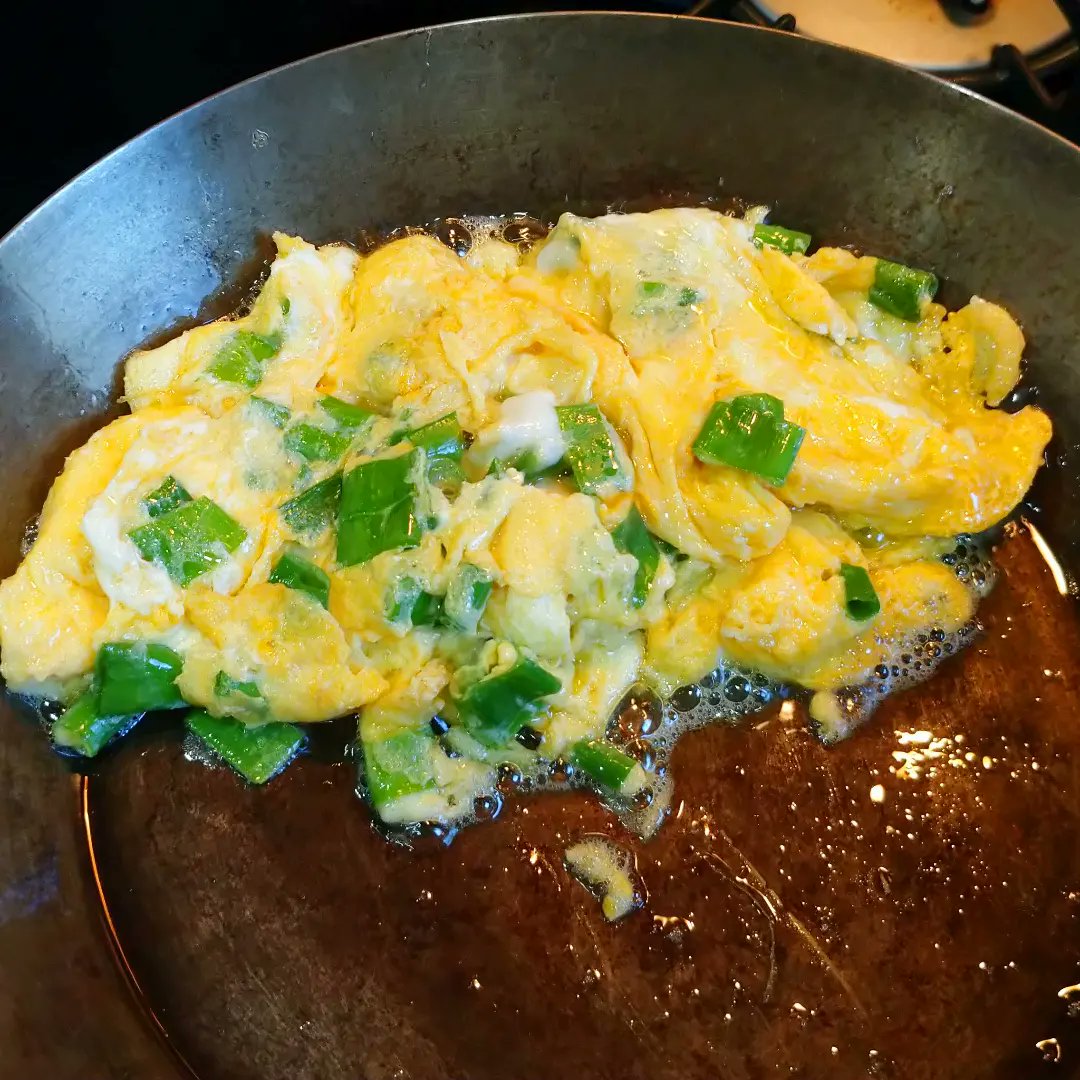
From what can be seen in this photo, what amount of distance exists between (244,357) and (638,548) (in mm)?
1142

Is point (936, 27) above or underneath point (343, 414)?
above

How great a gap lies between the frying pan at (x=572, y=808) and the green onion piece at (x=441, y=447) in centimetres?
77

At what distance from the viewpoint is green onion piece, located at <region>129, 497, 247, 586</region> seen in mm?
2174

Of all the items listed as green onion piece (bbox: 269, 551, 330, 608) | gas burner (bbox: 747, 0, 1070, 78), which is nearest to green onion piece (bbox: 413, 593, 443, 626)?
green onion piece (bbox: 269, 551, 330, 608)

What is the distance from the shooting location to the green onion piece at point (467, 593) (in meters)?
2.11

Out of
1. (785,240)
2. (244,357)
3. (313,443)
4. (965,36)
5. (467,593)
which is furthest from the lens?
(965,36)

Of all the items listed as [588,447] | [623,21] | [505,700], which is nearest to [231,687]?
[505,700]

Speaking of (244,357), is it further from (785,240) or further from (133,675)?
(785,240)

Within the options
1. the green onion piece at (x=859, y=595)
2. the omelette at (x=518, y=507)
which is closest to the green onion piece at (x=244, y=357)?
the omelette at (x=518, y=507)

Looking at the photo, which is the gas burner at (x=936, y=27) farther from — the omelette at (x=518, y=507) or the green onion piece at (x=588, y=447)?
the green onion piece at (x=588, y=447)

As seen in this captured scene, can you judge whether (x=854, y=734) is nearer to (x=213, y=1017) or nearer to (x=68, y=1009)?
(x=213, y=1017)

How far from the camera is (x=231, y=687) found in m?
2.15

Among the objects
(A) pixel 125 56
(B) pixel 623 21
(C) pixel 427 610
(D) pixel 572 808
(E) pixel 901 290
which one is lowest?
(D) pixel 572 808

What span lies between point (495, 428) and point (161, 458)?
2.66 ft
